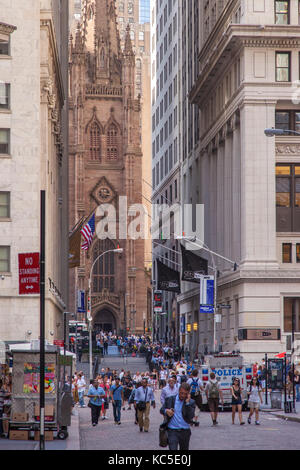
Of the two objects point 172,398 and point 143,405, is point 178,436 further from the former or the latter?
point 143,405

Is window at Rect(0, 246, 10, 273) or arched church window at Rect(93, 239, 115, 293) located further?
arched church window at Rect(93, 239, 115, 293)

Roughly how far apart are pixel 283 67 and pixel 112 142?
3189 inches

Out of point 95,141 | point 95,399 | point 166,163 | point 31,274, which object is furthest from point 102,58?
point 31,274

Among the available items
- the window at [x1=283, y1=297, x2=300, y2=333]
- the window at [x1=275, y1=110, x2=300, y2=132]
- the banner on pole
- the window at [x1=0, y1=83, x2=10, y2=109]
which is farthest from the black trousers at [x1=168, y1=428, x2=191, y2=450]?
the window at [x1=275, y1=110, x2=300, y2=132]

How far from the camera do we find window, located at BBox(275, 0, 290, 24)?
59.6 meters

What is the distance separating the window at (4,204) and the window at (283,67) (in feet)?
64.8

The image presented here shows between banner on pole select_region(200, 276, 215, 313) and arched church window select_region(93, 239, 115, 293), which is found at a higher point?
arched church window select_region(93, 239, 115, 293)

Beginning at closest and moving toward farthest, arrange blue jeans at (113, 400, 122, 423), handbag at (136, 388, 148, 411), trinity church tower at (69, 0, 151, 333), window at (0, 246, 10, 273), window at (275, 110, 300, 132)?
handbag at (136, 388, 148, 411) → blue jeans at (113, 400, 122, 423) → window at (0, 246, 10, 273) → window at (275, 110, 300, 132) → trinity church tower at (69, 0, 151, 333)

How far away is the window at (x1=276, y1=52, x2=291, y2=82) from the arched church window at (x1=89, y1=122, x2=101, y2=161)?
81071mm

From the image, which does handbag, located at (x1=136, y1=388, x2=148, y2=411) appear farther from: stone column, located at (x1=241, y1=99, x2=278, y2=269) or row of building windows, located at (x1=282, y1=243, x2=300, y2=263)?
row of building windows, located at (x1=282, y1=243, x2=300, y2=263)

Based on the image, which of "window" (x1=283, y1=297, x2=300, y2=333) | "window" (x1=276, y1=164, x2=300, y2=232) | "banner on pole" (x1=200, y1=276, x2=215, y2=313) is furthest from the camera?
"window" (x1=276, y1=164, x2=300, y2=232)

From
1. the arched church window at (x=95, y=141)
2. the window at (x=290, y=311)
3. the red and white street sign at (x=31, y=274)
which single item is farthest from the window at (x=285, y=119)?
the arched church window at (x=95, y=141)

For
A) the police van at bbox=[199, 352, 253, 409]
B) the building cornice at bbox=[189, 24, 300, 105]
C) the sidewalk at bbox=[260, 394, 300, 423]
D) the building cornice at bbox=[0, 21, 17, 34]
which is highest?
the building cornice at bbox=[189, 24, 300, 105]
